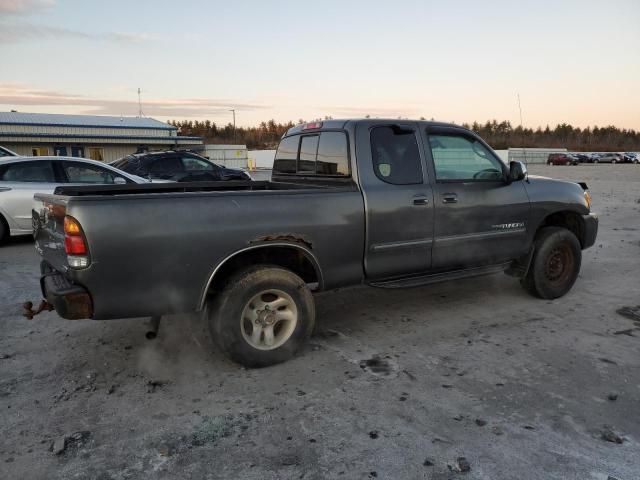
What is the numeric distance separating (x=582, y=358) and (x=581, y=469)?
159cm

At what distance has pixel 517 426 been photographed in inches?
118

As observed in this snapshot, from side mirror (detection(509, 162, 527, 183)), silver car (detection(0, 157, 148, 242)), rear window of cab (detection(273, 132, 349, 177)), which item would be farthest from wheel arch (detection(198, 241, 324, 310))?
silver car (detection(0, 157, 148, 242))

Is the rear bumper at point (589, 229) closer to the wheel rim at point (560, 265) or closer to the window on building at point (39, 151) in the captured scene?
the wheel rim at point (560, 265)

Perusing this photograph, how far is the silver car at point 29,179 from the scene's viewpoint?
8.42 metres

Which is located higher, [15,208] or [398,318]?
[15,208]

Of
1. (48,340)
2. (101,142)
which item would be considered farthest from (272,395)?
(101,142)

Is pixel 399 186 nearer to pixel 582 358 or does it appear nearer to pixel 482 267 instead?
pixel 482 267

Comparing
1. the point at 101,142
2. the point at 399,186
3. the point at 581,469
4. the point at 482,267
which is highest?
the point at 101,142

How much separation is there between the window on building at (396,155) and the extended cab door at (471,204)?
184mm

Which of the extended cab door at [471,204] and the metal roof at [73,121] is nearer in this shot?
the extended cab door at [471,204]

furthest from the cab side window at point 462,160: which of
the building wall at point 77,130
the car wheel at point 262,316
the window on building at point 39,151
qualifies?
the window on building at point 39,151

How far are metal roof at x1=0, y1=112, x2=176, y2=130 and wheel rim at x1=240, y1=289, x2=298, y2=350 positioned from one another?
42423 mm

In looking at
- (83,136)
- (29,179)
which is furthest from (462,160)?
(83,136)

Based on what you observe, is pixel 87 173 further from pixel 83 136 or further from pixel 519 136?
pixel 519 136
